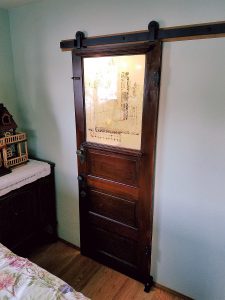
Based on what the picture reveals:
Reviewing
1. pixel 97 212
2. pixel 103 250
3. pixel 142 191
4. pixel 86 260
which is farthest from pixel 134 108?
pixel 86 260

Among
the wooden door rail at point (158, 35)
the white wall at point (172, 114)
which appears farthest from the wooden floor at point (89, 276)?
the wooden door rail at point (158, 35)

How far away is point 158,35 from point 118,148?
32.3 inches

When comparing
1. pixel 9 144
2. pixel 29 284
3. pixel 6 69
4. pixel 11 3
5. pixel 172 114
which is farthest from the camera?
pixel 6 69

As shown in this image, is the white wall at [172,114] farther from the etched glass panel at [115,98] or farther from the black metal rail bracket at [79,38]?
the etched glass panel at [115,98]

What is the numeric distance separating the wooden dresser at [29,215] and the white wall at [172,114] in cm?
23

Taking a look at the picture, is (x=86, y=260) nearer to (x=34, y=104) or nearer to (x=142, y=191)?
(x=142, y=191)

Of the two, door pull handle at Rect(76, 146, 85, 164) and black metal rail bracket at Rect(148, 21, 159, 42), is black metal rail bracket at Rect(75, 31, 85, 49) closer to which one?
black metal rail bracket at Rect(148, 21, 159, 42)

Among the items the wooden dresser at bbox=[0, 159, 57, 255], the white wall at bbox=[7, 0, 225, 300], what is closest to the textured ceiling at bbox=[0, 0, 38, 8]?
the white wall at bbox=[7, 0, 225, 300]

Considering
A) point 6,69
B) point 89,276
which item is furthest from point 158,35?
point 89,276

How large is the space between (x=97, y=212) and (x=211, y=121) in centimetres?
125

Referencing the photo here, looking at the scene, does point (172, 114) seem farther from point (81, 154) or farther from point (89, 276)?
point (89, 276)

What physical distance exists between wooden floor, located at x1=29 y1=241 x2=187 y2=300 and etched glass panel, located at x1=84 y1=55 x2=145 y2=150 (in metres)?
1.20

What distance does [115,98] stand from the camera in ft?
5.64

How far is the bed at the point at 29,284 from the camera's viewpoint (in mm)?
997
